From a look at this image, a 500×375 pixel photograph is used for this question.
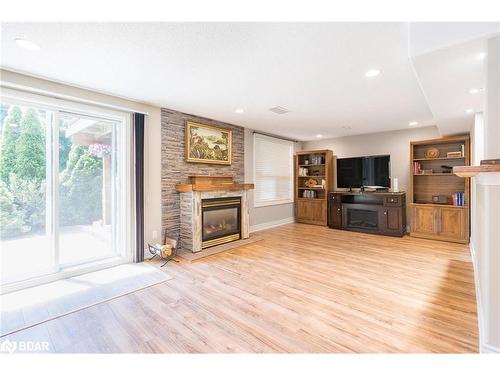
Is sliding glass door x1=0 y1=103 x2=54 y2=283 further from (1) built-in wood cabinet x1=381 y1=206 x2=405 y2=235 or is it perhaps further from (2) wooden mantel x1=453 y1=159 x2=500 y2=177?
(1) built-in wood cabinet x1=381 y1=206 x2=405 y2=235

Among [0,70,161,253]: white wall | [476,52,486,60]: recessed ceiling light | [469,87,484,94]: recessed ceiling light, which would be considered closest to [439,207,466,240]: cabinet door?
[469,87,484,94]: recessed ceiling light

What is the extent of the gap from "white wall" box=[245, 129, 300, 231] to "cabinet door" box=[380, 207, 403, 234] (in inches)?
91.1

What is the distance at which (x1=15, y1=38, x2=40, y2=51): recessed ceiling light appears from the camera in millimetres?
1918

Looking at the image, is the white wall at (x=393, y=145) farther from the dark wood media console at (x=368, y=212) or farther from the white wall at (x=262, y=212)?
the white wall at (x=262, y=212)

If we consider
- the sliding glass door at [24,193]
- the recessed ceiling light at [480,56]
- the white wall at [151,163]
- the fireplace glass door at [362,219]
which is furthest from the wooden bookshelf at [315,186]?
the sliding glass door at [24,193]

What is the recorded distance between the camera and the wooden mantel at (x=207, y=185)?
12.5 ft

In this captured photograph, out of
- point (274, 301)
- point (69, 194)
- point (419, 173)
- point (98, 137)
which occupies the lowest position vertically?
point (274, 301)

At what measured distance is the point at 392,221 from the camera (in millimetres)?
4914

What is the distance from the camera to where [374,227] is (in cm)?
523

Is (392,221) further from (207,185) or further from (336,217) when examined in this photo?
(207,185)

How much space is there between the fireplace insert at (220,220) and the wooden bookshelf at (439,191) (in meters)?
3.60

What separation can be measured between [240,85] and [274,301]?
8.09 ft
